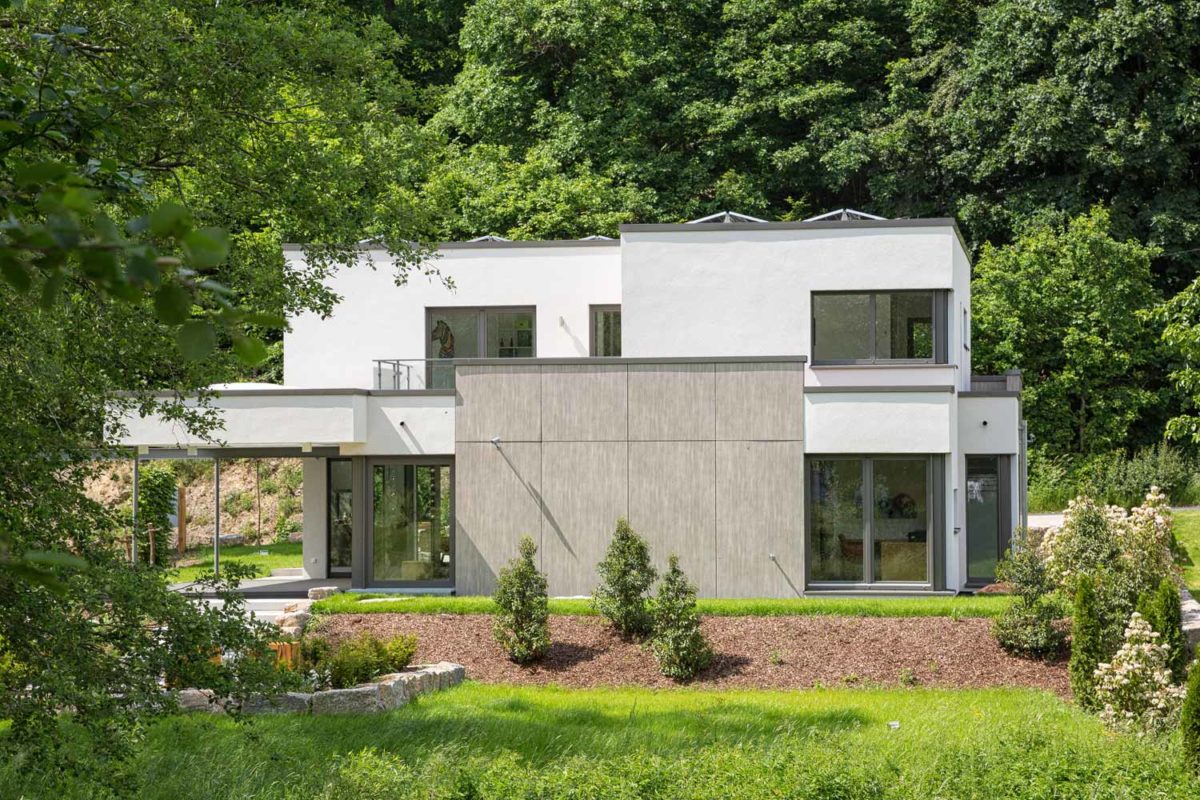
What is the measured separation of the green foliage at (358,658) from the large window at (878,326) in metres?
10.4

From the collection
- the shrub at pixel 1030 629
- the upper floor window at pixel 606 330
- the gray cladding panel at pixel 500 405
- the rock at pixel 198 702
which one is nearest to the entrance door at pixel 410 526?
the gray cladding panel at pixel 500 405

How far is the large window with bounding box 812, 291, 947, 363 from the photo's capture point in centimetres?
2241

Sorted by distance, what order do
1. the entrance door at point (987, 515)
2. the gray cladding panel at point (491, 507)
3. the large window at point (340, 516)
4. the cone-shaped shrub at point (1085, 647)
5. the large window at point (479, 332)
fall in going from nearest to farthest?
the cone-shaped shrub at point (1085, 647)
the gray cladding panel at point (491, 507)
the entrance door at point (987, 515)
the large window at point (340, 516)
the large window at point (479, 332)

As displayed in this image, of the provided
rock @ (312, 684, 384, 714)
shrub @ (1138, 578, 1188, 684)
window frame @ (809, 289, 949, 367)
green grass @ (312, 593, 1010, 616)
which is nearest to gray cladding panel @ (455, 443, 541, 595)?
green grass @ (312, 593, 1010, 616)

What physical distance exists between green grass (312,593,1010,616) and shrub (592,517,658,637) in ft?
2.89

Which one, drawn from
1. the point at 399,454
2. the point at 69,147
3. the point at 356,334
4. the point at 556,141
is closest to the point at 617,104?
the point at 556,141

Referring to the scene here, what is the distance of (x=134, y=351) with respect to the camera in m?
8.57

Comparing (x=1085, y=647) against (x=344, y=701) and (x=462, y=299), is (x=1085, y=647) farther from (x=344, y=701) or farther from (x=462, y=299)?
(x=462, y=299)

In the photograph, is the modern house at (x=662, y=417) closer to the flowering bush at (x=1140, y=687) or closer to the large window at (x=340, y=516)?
the large window at (x=340, y=516)

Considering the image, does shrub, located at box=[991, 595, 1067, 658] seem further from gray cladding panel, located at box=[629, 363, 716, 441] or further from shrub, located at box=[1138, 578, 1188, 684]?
gray cladding panel, located at box=[629, 363, 716, 441]

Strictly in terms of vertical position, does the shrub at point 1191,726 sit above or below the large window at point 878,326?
below

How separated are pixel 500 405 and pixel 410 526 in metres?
2.66

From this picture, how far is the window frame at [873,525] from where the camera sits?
66.1 ft

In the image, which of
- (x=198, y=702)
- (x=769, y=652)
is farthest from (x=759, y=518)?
(x=198, y=702)
